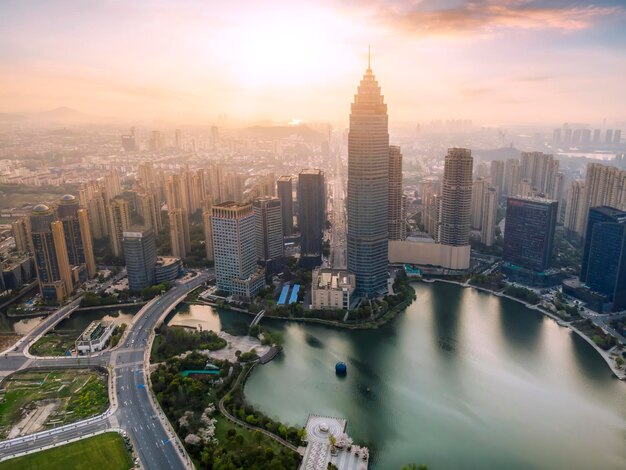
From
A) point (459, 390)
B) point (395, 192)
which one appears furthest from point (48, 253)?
point (459, 390)

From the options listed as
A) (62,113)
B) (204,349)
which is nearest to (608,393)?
(204,349)

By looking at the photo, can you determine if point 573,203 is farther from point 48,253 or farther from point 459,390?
point 48,253

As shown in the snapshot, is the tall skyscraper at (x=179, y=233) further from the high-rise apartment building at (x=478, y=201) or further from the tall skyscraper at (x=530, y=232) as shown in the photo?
the high-rise apartment building at (x=478, y=201)

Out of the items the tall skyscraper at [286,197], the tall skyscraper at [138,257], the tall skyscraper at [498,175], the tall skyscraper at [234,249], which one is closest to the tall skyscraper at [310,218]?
the tall skyscraper at [286,197]

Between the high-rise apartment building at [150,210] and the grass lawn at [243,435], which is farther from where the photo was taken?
the high-rise apartment building at [150,210]

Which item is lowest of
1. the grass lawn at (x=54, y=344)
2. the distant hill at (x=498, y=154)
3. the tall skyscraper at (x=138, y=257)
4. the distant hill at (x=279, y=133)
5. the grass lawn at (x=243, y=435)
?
the grass lawn at (x=243, y=435)

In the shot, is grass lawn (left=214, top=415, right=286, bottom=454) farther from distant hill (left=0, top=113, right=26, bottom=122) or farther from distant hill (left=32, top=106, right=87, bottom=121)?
distant hill (left=32, top=106, right=87, bottom=121)
